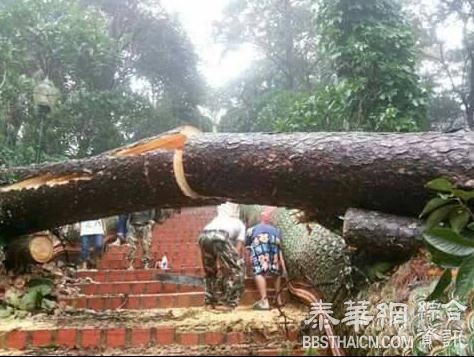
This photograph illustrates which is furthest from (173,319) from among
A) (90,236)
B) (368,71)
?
(368,71)

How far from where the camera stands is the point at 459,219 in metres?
2.74

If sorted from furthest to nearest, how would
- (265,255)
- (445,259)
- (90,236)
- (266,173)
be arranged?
(90,236) < (265,255) < (266,173) < (445,259)

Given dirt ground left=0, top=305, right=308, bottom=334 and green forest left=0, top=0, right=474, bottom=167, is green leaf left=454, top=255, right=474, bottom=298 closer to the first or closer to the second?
dirt ground left=0, top=305, right=308, bottom=334

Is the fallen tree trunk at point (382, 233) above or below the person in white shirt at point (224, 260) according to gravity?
above

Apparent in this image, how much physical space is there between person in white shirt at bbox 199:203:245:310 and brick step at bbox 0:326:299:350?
1.27 metres

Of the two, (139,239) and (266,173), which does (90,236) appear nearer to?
Result: (139,239)

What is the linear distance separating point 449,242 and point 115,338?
1886 mm

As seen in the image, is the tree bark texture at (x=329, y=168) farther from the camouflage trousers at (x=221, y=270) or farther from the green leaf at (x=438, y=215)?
the camouflage trousers at (x=221, y=270)

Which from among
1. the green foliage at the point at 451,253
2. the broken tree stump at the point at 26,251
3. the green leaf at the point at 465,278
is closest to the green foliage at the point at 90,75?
the broken tree stump at the point at 26,251

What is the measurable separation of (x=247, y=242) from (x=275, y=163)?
2394 mm

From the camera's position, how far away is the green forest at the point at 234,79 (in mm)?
8805

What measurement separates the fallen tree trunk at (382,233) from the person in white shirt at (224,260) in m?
1.52

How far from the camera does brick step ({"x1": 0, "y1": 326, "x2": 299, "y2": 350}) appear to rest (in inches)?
124

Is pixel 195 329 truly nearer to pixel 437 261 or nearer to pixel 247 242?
pixel 437 261
